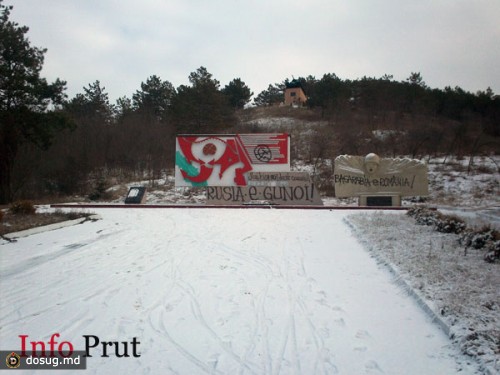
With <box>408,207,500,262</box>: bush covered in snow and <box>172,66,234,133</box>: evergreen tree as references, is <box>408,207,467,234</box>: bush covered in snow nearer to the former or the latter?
<box>408,207,500,262</box>: bush covered in snow

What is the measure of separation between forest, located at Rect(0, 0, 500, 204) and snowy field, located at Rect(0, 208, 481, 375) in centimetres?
1799

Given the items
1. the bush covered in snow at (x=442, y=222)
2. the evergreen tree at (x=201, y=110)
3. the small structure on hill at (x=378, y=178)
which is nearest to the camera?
the bush covered in snow at (x=442, y=222)

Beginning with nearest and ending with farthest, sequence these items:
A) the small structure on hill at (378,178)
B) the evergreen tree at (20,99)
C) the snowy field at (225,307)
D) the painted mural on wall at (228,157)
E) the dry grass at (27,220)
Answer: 1. the snowy field at (225,307)
2. the dry grass at (27,220)
3. the small structure on hill at (378,178)
4. the painted mural on wall at (228,157)
5. the evergreen tree at (20,99)

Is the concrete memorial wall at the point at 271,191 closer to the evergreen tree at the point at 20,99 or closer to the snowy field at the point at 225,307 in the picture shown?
the snowy field at the point at 225,307

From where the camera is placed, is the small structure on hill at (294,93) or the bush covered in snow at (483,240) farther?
the small structure on hill at (294,93)

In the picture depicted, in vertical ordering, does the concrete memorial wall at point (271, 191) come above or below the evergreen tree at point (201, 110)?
below

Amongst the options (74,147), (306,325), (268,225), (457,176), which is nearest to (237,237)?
(268,225)

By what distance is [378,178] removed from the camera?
57.9 ft

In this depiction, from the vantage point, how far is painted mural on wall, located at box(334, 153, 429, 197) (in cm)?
1745

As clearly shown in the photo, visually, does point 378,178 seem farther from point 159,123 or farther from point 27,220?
point 159,123

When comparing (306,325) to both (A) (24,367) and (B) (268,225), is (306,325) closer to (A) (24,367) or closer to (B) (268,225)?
(A) (24,367)

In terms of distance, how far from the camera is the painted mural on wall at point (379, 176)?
57.3 ft

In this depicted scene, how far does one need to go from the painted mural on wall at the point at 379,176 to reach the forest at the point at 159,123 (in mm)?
11993

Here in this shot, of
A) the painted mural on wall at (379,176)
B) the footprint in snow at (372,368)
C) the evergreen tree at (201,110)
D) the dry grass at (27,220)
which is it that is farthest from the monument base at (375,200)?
the evergreen tree at (201,110)
